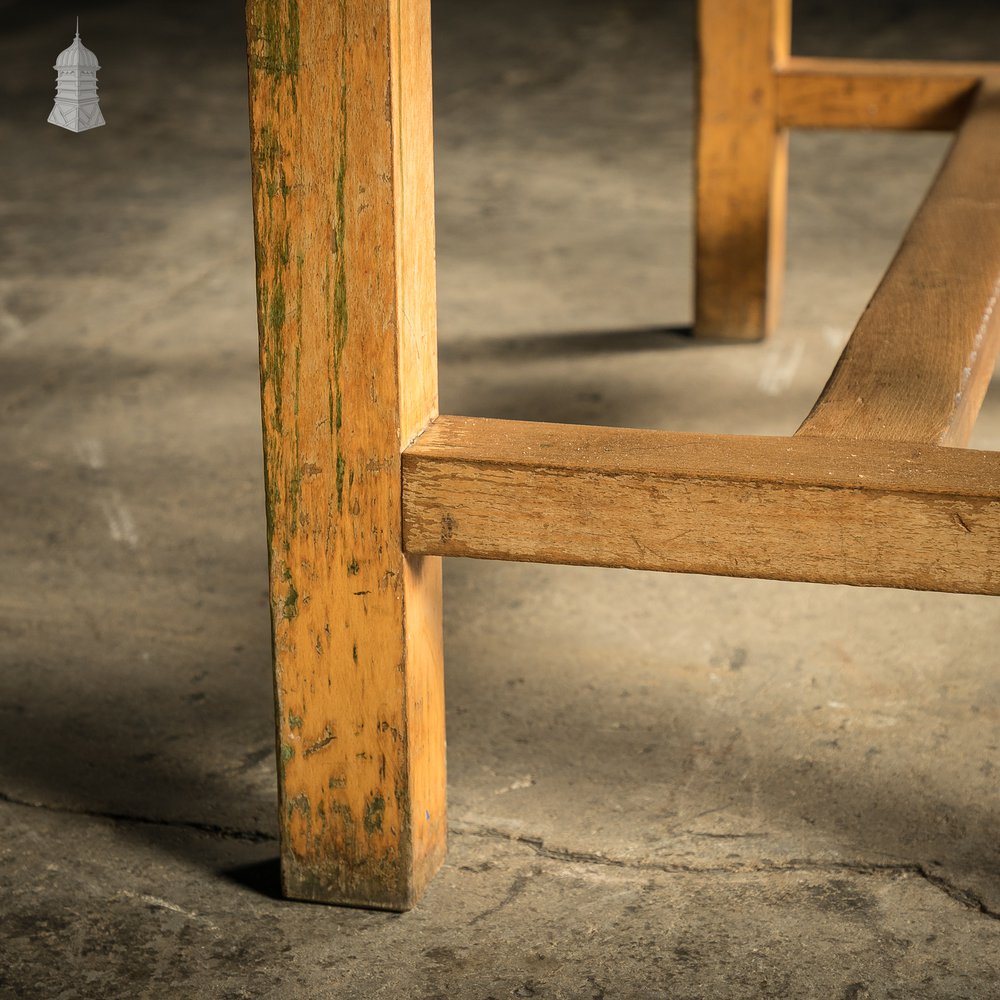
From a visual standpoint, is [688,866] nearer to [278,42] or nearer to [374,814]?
[374,814]

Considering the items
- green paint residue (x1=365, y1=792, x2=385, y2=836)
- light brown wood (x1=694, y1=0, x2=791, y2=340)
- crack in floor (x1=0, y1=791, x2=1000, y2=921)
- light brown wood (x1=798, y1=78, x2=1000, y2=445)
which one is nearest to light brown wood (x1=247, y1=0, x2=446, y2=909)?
green paint residue (x1=365, y1=792, x2=385, y2=836)

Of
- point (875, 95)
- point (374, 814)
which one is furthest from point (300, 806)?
point (875, 95)

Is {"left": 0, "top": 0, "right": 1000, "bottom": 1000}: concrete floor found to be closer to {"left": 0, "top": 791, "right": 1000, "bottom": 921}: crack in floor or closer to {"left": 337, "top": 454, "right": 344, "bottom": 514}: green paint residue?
{"left": 0, "top": 791, "right": 1000, "bottom": 921}: crack in floor

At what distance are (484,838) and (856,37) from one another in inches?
228

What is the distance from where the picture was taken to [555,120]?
5.56 m

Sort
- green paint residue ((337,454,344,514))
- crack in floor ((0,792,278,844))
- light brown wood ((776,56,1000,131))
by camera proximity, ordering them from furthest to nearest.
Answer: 1. light brown wood ((776,56,1000,131))
2. crack in floor ((0,792,278,844))
3. green paint residue ((337,454,344,514))

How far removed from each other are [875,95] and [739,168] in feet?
1.01

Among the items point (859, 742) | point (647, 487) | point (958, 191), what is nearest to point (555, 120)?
point (958, 191)

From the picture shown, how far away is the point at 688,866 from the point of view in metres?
1.70

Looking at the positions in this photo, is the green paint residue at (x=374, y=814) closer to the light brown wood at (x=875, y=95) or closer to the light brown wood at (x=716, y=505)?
the light brown wood at (x=716, y=505)

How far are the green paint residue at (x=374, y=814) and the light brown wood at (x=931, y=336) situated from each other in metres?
0.56

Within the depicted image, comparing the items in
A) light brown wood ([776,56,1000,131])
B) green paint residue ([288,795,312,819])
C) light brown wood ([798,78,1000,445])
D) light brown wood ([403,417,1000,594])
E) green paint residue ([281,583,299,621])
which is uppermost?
light brown wood ([776,56,1000,131])

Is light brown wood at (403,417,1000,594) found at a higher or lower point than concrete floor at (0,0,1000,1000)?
higher

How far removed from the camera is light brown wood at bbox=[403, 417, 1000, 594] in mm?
1405
